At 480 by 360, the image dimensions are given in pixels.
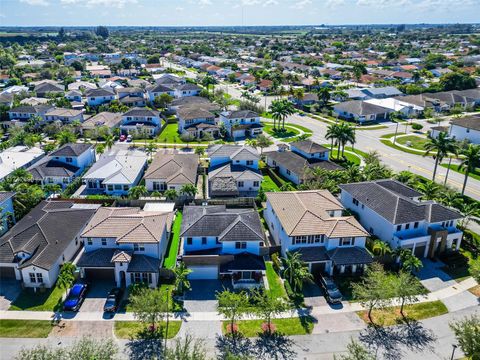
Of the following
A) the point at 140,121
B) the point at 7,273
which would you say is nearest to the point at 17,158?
the point at 140,121

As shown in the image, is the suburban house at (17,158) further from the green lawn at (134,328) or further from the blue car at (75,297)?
the green lawn at (134,328)

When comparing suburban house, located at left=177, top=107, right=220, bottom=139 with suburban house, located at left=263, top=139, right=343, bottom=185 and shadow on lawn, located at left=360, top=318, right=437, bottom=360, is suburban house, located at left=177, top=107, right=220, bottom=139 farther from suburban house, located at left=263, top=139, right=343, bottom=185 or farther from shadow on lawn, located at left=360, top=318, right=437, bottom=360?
shadow on lawn, located at left=360, top=318, right=437, bottom=360

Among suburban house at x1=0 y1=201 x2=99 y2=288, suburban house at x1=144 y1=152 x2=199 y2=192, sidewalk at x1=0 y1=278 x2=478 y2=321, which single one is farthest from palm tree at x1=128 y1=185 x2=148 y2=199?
sidewalk at x1=0 y1=278 x2=478 y2=321

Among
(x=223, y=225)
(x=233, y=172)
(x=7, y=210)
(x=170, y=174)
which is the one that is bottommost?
(x=233, y=172)

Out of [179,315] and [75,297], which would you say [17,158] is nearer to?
[75,297]

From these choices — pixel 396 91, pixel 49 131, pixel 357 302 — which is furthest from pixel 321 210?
pixel 396 91

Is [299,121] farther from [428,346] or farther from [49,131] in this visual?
[428,346]
